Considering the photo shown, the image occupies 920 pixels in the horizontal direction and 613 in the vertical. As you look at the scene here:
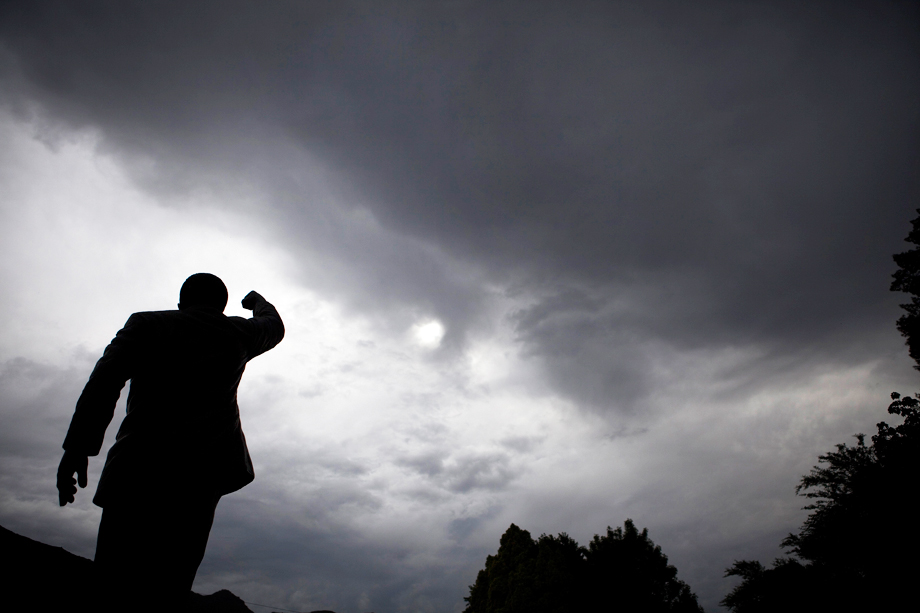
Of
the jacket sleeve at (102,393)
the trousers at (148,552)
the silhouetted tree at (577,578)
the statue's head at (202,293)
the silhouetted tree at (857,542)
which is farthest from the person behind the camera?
the silhouetted tree at (577,578)

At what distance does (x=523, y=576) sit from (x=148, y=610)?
26926 millimetres

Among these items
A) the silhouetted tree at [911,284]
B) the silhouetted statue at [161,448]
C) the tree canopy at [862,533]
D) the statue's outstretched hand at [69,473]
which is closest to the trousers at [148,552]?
the silhouetted statue at [161,448]

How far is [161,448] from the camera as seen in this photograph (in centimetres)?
223

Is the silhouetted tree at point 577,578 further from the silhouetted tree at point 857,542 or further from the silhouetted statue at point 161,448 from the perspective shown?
the silhouetted statue at point 161,448

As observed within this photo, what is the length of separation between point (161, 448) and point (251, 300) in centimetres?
156

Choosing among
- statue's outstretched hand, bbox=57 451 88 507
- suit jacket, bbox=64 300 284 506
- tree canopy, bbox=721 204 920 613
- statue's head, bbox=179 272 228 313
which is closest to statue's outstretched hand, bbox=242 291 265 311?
statue's head, bbox=179 272 228 313

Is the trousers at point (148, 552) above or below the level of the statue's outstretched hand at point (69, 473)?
below

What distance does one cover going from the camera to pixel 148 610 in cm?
194

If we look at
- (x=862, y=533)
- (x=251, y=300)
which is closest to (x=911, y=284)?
(x=862, y=533)

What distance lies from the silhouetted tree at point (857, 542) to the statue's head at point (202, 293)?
2473 cm

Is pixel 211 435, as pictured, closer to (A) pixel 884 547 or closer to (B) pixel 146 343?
(B) pixel 146 343

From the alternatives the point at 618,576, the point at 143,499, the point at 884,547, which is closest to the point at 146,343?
the point at 143,499

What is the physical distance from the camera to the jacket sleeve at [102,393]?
2109 mm

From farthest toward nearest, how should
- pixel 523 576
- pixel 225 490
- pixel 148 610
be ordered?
pixel 523 576, pixel 225 490, pixel 148 610
